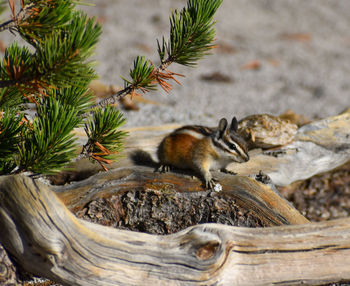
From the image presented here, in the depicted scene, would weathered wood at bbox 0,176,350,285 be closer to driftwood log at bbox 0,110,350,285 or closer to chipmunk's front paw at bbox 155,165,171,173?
driftwood log at bbox 0,110,350,285

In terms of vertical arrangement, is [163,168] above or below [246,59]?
below

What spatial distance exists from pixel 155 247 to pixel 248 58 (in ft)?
24.1

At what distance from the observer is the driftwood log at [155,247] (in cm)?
236

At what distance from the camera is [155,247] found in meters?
2.55

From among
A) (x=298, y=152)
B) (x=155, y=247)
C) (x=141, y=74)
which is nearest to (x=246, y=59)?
(x=298, y=152)

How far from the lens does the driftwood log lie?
236 centimetres

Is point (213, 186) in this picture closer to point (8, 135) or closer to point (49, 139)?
point (49, 139)

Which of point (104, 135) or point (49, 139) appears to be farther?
point (104, 135)

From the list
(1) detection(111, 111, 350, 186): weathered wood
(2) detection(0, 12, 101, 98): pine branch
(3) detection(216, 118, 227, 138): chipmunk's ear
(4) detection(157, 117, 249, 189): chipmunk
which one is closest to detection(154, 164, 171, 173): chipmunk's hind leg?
(4) detection(157, 117, 249, 189): chipmunk

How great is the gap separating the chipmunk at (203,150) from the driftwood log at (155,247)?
0.46 metres

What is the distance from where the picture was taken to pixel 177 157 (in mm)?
3598

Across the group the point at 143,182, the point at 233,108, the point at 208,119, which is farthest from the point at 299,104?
the point at 143,182

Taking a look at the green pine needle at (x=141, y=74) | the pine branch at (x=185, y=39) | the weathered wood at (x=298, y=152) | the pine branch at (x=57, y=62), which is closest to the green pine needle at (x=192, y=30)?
the pine branch at (x=185, y=39)

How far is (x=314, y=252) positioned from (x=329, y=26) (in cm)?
952
